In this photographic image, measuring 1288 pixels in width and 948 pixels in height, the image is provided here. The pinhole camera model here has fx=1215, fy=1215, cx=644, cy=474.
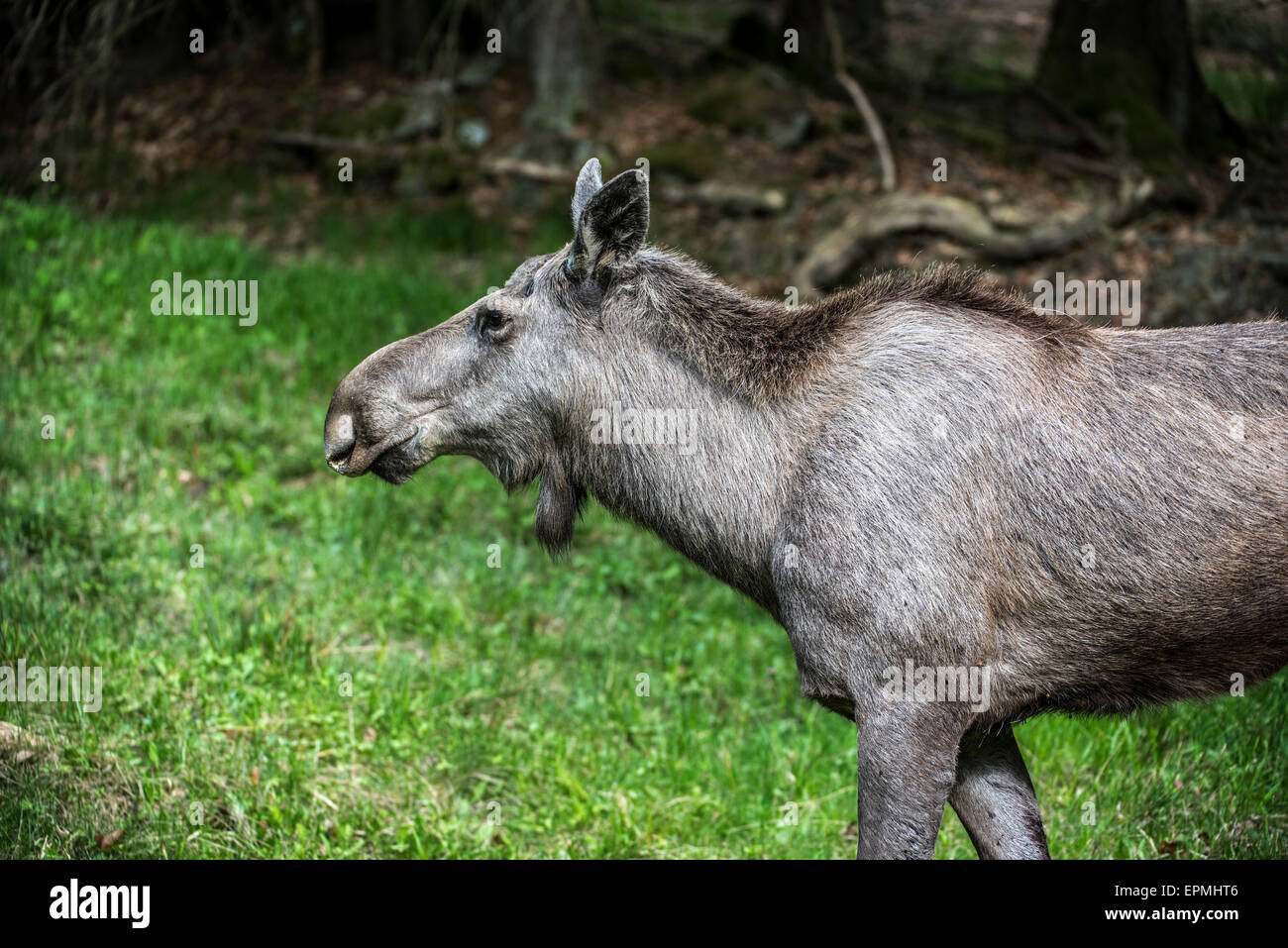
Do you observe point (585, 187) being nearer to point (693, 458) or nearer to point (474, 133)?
point (693, 458)

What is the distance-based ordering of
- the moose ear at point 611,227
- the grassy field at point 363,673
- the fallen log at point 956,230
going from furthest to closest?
the fallen log at point 956,230
the grassy field at point 363,673
the moose ear at point 611,227

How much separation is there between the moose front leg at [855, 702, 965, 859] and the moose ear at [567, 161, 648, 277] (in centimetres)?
182

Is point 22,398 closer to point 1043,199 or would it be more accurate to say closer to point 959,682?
point 959,682

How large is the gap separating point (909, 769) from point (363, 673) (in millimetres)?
3295

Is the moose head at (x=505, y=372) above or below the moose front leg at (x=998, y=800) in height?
above

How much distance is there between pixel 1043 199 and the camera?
11305 mm

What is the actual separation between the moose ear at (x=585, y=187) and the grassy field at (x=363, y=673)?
8.72ft

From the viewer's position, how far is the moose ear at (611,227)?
419 centimetres

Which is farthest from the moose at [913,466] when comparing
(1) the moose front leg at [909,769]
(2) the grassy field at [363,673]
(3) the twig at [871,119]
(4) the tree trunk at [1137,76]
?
(4) the tree trunk at [1137,76]

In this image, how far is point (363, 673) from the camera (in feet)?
20.3

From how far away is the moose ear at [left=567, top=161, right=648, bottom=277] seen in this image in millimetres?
4191

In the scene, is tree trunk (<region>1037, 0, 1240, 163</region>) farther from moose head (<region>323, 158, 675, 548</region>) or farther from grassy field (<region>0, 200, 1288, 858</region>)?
moose head (<region>323, 158, 675, 548</region>)

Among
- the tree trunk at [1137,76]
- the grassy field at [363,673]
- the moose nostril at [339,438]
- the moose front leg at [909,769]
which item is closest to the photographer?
the moose front leg at [909,769]

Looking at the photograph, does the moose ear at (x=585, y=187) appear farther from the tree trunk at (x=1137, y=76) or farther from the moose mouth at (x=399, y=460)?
the tree trunk at (x=1137, y=76)
